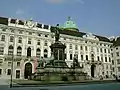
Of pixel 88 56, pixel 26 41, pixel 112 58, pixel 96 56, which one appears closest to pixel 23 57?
pixel 26 41

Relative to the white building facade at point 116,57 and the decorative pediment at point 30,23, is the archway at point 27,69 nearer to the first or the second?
the decorative pediment at point 30,23

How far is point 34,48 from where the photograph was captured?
5775 cm

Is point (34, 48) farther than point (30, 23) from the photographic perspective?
No

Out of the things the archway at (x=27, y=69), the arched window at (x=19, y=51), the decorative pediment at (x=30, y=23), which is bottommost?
the archway at (x=27, y=69)

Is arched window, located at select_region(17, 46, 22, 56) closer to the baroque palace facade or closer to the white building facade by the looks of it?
the baroque palace facade

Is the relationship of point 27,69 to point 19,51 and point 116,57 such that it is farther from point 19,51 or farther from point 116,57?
point 116,57

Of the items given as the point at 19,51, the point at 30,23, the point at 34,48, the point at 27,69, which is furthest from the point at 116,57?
the point at 19,51

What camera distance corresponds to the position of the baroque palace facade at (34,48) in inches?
2096

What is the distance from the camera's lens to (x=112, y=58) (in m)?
75.9

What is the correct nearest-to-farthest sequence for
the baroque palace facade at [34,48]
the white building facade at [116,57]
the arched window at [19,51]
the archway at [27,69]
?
1. the baroque palace facade at [34,48]
2. the arched window at [19,51]
3. the archway at [27,69]
4. the white building facade at [116,57]

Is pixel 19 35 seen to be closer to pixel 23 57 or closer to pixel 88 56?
pixel 23 57

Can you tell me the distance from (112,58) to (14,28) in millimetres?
45408

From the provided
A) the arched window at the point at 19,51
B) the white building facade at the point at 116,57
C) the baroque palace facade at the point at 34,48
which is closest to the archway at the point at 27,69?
the baroque palace facade at the point at 34,48

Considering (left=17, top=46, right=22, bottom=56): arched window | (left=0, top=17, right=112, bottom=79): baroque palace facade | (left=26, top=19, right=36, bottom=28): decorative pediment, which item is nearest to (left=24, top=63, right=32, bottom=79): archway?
(left=0, top=17, right=112, bottom=79): baroque palace facade
